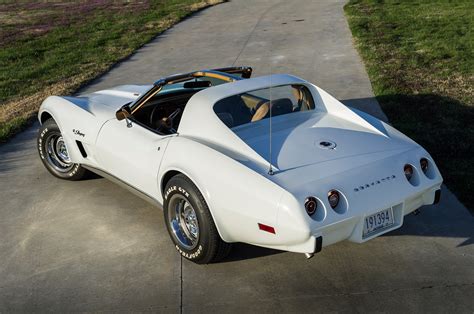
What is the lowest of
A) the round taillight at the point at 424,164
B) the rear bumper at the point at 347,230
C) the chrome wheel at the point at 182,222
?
the chrome wheel at the point at 182,222

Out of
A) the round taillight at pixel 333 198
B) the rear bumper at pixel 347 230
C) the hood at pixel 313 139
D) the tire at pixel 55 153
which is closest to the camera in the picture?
the rear bumper at pixel 347 230

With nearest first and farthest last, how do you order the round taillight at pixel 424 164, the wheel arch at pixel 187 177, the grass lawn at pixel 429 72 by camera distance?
1. the wheel arch at pixel 187 177
2. the round taillight at pixel 424 164
3. the grass lawn at pixel 429 72

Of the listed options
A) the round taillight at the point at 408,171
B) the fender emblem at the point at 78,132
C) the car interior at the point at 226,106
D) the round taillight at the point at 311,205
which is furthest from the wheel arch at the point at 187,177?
the round taillight at the point at 408,171

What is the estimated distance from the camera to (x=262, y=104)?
210 inches

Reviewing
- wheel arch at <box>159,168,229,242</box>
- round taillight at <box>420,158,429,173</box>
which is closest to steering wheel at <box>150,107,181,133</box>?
wheel arch at <box>159,168,229,242</box>

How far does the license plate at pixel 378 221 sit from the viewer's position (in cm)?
428

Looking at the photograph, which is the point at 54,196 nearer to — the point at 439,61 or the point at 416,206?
the point at 416,206

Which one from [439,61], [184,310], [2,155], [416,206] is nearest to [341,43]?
[439,61]

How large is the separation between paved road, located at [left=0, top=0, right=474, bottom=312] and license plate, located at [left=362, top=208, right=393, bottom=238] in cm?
44

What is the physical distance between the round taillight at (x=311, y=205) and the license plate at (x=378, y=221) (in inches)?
17.1

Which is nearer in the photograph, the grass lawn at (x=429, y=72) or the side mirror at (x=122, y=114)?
the side mirror at (x=122, y=114)

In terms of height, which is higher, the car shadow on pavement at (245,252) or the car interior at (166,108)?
the car interior at (166,108)

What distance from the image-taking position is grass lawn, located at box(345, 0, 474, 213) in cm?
692

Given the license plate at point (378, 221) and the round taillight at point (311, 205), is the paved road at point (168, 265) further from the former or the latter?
the round taillight at point (311, 205)
